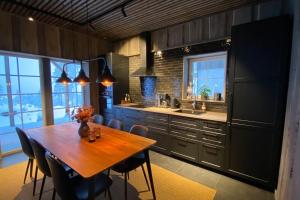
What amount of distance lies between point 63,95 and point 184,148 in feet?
10.8

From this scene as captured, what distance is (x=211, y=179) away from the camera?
7.97 ft

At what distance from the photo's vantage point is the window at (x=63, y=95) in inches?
151

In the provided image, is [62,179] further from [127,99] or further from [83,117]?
[127,99]

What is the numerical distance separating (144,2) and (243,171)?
3068 millimetres

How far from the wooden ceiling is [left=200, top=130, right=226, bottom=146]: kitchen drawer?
213 cm

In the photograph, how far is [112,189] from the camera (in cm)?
220

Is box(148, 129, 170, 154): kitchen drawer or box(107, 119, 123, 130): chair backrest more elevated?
box(107, 119, 123, 130): chair backrest

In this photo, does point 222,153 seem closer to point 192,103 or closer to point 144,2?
point 192,103

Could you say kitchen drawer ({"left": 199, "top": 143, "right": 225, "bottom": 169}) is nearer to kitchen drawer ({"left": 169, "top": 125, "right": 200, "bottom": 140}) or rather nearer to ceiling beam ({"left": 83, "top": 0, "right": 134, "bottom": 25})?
kitchen drawer ({"left": 169, "top": 125, "right": 200, "bottom": 140})

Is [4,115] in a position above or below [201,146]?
above

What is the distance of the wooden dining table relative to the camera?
4.52 ft

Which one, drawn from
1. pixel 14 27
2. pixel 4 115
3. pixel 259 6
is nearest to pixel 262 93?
pixel 259 6

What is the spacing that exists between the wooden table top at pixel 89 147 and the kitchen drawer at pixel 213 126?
108 centimetres

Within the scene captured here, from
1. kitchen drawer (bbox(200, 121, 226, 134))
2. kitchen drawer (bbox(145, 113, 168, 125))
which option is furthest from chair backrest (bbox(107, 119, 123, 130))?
kitchen drawer (bbox(200, 121, 226, 134))
